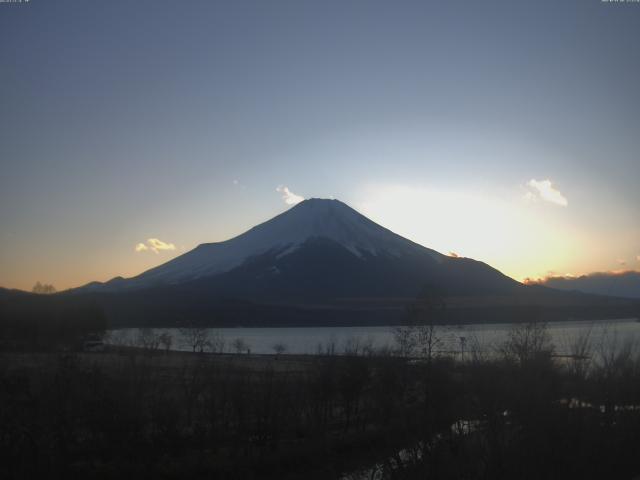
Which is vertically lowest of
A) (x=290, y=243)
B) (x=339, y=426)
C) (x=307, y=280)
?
(x=339, y=426)

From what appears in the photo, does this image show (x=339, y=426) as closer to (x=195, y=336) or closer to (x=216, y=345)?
(x=216, y=345)

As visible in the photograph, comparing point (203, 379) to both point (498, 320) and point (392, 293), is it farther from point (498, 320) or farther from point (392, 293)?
point (392, 293)

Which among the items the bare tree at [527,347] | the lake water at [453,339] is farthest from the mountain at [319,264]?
the bare tree at [527,347]

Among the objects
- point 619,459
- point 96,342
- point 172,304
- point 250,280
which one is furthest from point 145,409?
point 250,280

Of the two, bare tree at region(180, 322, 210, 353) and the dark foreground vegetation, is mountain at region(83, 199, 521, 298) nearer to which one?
bare tree at region(180, 322, 210, 353)

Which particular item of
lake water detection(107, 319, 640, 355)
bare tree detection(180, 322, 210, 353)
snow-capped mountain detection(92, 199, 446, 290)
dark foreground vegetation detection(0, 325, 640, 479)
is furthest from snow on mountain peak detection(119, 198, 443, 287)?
dark foreground vegetation detection(0, 325, 640, 479)

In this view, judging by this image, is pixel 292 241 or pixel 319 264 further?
pixel 292 241

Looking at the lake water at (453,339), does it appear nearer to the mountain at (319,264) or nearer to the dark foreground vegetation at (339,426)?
the dark foreground vegetation at (339,426)

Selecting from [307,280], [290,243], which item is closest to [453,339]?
[307,280]
